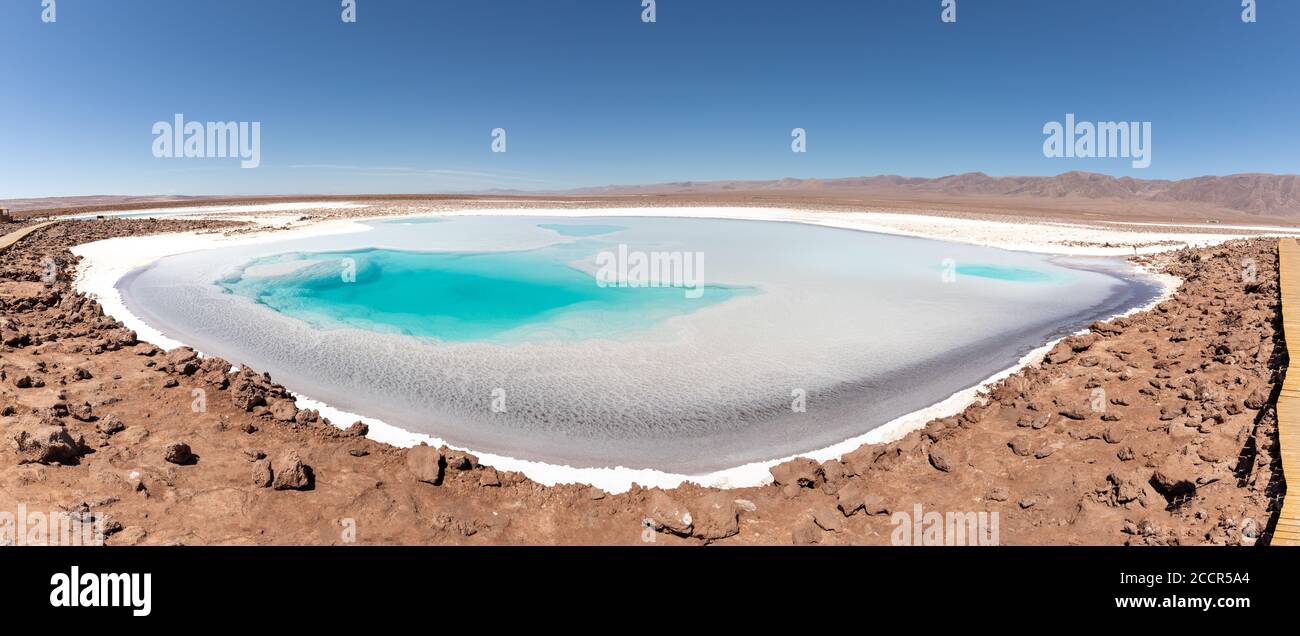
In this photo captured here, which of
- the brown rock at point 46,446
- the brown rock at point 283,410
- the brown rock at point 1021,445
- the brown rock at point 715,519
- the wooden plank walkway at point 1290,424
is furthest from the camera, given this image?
the brown rock at point 283,410

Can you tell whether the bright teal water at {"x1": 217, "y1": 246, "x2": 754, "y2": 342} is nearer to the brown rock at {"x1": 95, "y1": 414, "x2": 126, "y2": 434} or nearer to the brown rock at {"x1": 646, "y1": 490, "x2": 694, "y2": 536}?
the brown rock at {"x1": 95, "y1": 414, "x2": 126, "y2": 434}

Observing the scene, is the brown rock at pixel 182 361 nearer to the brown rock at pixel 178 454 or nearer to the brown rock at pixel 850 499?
the brown rock at pixel 178 454

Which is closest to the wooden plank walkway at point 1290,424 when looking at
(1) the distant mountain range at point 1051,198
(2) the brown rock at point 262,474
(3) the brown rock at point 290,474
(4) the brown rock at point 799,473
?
(4) the brown rock at point 799,473

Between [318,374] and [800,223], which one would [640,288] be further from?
[800,223]

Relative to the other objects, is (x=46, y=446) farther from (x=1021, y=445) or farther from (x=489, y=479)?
(x=1021, y=445)

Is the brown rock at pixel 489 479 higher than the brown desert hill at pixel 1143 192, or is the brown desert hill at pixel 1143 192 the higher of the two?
the brown desert hill at pixel 1143 192
